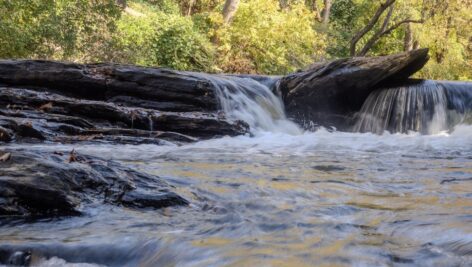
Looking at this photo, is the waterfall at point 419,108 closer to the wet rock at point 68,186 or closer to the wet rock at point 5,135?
the wet rock at point 5,135

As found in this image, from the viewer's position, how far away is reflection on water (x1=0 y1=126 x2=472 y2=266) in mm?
2215

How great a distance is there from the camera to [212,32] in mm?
18797

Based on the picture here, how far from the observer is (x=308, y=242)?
7.95 feet

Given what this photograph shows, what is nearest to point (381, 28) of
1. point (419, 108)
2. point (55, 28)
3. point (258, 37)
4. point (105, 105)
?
point (258, 37)

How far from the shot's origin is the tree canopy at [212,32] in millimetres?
12984

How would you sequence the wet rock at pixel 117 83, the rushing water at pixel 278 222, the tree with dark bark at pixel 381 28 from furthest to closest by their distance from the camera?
1. the tree with dark bark at pixel 381 28
2. the wet rock at pixel 117 83
3. the rushing water at pixel 278 222

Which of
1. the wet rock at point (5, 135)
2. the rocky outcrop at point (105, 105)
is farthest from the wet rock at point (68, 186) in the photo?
the rocky outcrop at point (105, 105)

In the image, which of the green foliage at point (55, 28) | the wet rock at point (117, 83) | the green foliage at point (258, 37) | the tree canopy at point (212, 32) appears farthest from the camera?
the green foliage at point (258, 37)

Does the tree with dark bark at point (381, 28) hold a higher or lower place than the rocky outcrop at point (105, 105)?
higher

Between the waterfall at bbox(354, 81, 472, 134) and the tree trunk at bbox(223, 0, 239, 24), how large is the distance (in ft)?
27.7

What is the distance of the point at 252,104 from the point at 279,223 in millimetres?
8174

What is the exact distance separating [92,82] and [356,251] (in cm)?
771

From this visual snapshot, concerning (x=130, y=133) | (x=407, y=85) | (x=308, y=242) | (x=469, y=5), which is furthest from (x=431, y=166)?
(x=469, y=5)

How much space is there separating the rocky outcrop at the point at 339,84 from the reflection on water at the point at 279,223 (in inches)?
246
